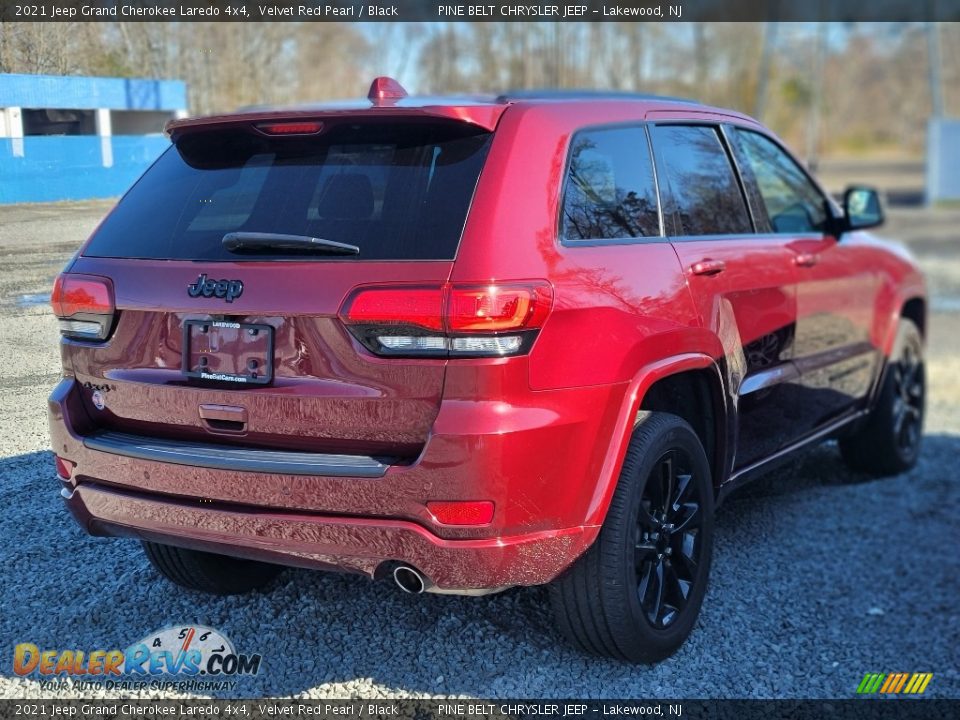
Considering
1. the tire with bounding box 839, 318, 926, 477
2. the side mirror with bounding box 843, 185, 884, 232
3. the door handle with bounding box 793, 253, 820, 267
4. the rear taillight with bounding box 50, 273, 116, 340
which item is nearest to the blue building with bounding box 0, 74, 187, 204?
the rear taillight with bounding box 50, 273, 116, 340

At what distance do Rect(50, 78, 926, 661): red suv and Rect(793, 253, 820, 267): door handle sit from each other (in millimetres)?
786

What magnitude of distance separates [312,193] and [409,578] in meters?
1.18

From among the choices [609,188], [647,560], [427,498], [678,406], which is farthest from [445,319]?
[678,406]

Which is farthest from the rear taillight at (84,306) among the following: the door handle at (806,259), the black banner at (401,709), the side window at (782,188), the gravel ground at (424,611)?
the door handle at (806,259)

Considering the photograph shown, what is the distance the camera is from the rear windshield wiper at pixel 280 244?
9.48ft

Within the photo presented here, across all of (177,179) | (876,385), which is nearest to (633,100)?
(177,179)

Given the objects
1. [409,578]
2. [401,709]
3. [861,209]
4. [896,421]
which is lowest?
[401,709]

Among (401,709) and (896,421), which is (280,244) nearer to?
(401,709)

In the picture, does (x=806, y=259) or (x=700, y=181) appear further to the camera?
(x=806, y=259)

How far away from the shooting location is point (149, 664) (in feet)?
11.3

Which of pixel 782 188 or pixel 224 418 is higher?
pixel 782 188

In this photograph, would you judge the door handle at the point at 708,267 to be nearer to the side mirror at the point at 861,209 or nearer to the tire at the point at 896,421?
the side mirror at the point at 861,209

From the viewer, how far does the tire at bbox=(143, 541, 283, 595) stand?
3.71 metres

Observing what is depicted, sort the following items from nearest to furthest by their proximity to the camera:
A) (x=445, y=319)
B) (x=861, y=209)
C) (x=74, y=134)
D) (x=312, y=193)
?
(x=445, y=319) < (x=312, y=193) < (x=74, y=134) < (x=861, y=209)
